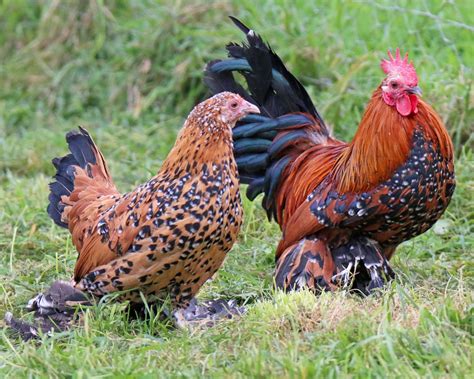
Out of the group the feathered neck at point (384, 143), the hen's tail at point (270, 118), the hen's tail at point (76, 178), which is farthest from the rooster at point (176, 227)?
the hen's tail at point (270, 118)

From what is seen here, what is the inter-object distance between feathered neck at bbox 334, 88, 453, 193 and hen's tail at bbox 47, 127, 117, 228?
1333mm

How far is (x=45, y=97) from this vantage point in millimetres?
9500

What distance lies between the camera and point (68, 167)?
536 cm

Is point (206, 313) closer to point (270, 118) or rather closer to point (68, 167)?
point (68, 167)

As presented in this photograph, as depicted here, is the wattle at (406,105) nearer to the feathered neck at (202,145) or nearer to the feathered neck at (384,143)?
the feathered neck at (384,143)

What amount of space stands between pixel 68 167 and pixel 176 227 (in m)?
1.19

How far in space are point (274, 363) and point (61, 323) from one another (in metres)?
1.39

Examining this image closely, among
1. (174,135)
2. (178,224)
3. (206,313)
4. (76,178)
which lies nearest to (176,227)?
(178,224)

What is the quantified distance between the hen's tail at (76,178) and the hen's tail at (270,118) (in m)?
0.84

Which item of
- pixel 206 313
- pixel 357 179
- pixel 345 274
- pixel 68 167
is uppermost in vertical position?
pixel 357 179

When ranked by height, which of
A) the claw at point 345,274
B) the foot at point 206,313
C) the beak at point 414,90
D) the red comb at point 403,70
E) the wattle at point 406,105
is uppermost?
the red comb at point 403,70

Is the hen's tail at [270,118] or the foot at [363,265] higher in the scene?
the hen's tail at [270,118]

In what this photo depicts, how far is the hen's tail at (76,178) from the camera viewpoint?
524 cm

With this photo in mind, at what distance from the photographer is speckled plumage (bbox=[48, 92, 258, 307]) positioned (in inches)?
174
